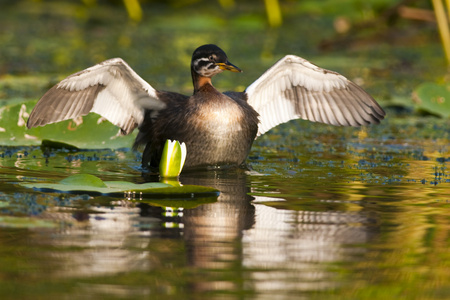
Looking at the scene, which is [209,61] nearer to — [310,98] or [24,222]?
[310,98]

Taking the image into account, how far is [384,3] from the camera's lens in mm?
18953

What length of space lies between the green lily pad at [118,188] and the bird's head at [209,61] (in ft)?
7.20

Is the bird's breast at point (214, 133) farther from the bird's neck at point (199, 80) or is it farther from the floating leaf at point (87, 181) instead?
the floating leaf at point (87, 181)

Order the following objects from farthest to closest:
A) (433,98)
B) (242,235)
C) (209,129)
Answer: (433,98)
(209,129)
(242,235)

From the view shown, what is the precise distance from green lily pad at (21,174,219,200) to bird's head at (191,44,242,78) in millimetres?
2194

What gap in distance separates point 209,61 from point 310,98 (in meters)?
1.21

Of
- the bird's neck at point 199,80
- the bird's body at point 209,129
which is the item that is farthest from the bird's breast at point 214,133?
the bird's neck at point 199,80

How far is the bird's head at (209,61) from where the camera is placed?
7883 millimetres

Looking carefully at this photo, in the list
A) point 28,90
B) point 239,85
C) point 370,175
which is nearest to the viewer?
point 370,175

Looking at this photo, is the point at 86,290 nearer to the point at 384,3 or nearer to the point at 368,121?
the point at 368,121

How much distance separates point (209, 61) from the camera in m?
7.91

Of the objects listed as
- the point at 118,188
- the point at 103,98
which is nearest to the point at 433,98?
the point at 103,98

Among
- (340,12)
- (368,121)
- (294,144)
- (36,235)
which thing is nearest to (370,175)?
(368,121)

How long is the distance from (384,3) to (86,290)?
53.8 ft
